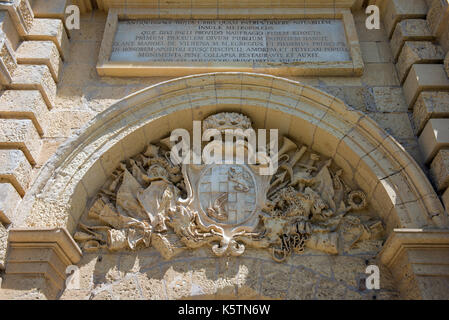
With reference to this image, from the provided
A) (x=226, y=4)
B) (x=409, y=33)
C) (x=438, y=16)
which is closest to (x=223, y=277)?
(x=226, y=4)

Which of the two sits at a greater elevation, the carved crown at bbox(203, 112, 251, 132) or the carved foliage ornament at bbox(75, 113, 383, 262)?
the carved crown at bbox(203, 112, 251, 132)

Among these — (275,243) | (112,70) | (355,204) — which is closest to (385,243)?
(355,204)

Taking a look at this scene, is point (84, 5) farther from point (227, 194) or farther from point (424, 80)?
point (424, 80)

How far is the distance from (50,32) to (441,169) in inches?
206

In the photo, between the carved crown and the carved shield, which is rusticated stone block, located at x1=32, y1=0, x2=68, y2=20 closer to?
the carved crown

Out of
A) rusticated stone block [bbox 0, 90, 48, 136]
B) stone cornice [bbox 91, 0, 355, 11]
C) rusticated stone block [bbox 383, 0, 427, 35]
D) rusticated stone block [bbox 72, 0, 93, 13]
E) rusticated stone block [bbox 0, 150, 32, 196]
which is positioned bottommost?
rusticated stone block [bbox 0, 150, 32, 196]

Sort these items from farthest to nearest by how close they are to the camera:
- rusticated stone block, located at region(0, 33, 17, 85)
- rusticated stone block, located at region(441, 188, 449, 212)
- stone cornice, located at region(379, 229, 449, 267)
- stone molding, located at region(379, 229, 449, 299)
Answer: rusticated stone block, located at region(0, 33, 17, 85), rusticated stone block, located at region(441, 188, 449, 212), stone cornice, located at region(379, 229, 449, 267), stone molding, located at region(379, 229, 449, 299)

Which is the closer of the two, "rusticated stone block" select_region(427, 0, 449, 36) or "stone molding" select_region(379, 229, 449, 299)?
"stone molding" select_region(379, 229, 449, 299)

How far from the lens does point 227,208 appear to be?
587 cm

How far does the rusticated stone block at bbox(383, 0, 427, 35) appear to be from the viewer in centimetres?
680

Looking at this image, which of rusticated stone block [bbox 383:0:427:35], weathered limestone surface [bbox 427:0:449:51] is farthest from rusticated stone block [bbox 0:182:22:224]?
weathered limestone surface [bbox 427:0:449:51]

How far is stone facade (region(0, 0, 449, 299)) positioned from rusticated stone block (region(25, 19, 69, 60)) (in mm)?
18
